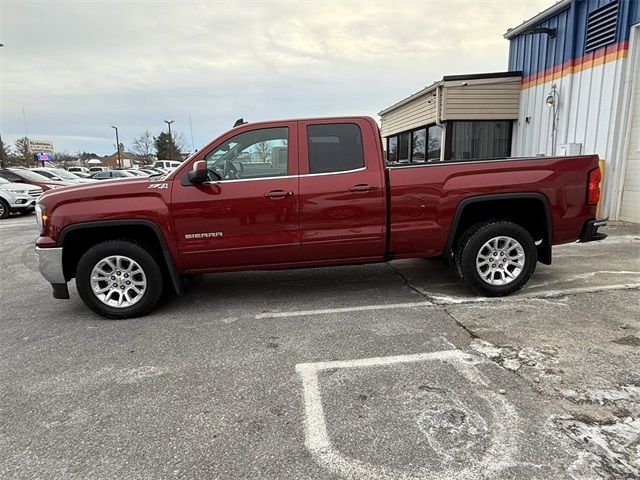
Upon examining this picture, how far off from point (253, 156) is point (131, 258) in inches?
62.4

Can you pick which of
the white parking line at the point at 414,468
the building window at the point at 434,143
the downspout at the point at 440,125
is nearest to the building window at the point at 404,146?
the building window at the point at 434,143

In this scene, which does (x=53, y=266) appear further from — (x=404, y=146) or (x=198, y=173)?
(x=404, y=146)

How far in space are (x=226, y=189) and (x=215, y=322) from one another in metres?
1.31

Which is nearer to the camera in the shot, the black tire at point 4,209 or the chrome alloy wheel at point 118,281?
the chrome alloy wheel at point 118,281

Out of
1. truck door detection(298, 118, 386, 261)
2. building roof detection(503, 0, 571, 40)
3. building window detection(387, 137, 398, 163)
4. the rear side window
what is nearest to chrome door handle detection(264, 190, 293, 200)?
truck door detection(298, 118, 386, 261)

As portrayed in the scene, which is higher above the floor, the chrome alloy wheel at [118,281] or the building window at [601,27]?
the building window at [601,27]

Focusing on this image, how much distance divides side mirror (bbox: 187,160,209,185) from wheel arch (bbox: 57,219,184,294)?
1.96 ft

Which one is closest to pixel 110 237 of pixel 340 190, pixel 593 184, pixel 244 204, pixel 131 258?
pixel 131 258

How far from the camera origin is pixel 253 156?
448 centimetres

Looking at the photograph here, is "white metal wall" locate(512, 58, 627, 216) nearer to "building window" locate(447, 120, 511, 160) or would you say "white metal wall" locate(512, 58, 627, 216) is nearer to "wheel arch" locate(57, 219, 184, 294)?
"building window" locate(447, 120, 511, 160)

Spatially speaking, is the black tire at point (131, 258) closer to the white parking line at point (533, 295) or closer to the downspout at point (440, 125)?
the white parking line at point (533, 295)

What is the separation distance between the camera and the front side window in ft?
14.6

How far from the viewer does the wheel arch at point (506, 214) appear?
4.57 m

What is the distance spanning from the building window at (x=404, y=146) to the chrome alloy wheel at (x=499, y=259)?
12865mm
